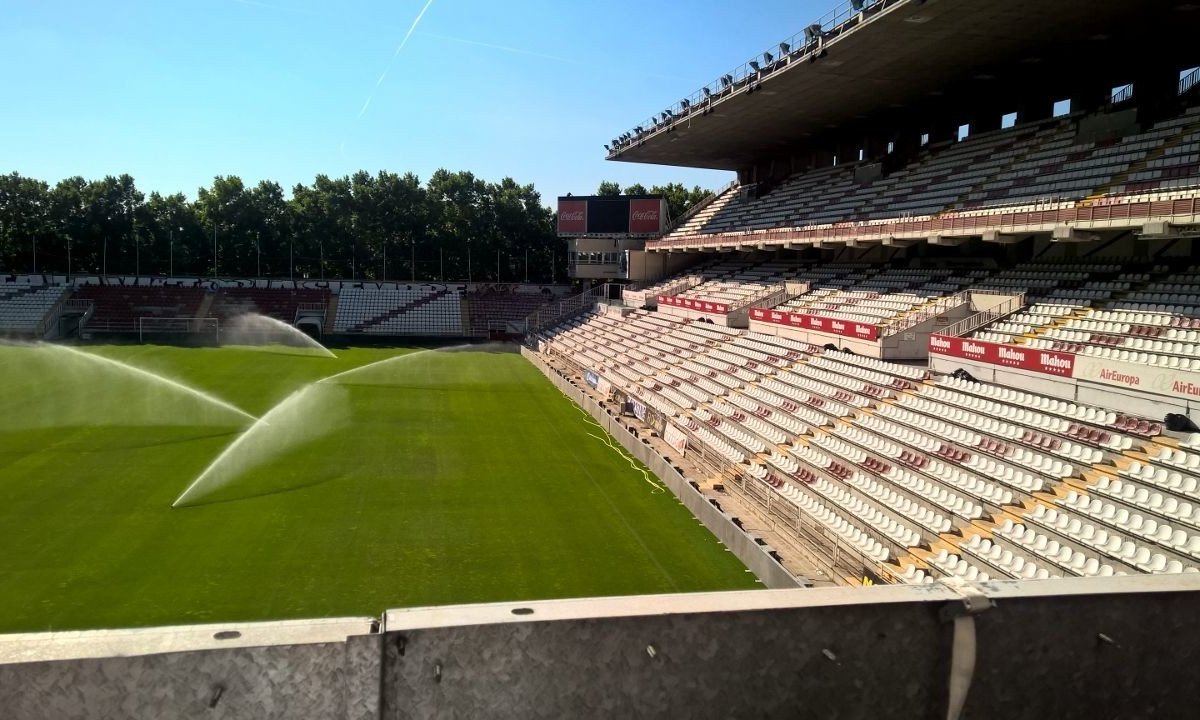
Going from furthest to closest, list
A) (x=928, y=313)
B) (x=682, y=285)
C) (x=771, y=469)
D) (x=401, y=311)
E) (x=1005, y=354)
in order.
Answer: (x=401, y=311)
(x=682, y=285)
(x=928, y=313)
(x=771, y=469)
(x=1005, y=354)

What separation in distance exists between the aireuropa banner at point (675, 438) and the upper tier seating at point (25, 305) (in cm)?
4495

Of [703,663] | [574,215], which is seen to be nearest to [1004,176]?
[703,663]

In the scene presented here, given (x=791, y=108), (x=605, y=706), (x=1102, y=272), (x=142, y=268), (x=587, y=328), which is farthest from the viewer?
(x=142, y=268)

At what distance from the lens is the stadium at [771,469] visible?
308cm

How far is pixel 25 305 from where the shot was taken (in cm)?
4822

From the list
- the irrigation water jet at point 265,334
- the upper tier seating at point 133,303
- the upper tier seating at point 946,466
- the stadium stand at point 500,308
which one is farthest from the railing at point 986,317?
the upper tier seating at point 133,303

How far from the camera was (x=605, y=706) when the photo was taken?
309cm

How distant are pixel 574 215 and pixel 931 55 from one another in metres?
29.1

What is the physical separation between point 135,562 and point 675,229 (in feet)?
142

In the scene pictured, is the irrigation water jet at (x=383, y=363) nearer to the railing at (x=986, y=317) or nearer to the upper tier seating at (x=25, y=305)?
the railing at (x=986, y=317)

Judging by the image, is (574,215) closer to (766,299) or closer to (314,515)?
(766,299)

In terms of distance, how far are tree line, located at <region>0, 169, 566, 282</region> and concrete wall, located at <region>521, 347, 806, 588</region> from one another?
46163 mm

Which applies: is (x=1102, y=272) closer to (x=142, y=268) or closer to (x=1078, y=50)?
(x=1078, y=50)

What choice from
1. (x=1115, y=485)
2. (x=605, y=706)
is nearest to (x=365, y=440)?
(x=1115, y=485)
